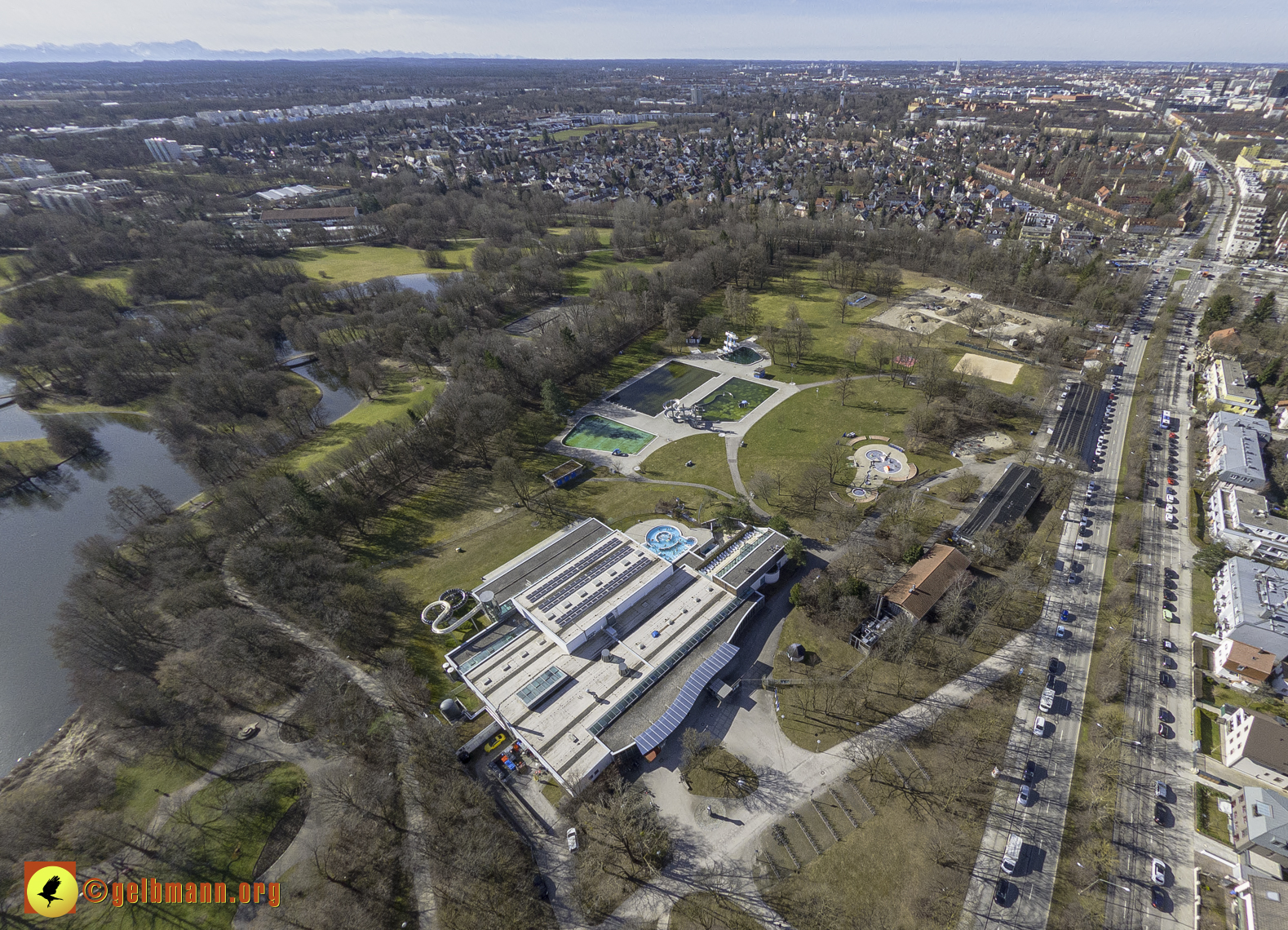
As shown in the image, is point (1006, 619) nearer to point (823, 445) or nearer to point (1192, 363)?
point (823, 445)

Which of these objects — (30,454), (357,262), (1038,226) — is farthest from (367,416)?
(1038,226)

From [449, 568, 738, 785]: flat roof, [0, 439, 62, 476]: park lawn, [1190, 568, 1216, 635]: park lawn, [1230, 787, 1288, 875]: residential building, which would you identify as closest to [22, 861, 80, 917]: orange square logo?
[449, 568, 738, 785]: flat roof

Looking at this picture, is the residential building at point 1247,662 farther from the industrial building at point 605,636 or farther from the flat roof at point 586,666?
the flat roof at point 586,666

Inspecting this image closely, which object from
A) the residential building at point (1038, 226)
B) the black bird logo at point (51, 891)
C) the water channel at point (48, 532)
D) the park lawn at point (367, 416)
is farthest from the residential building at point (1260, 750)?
the residential building at point (1038, 226)

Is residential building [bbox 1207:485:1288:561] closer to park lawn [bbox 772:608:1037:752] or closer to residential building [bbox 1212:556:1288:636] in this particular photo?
residential building [bbox 1212:556:1288:636]

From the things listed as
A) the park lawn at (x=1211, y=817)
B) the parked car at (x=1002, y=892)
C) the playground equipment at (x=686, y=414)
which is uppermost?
the playground equipment at (x=686, y=414)

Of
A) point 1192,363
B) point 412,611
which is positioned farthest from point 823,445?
point 1192,363
